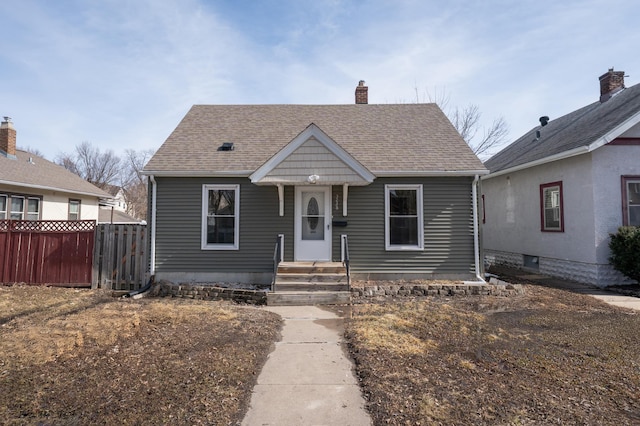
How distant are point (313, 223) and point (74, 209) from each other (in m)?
14.5

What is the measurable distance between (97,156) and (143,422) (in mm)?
55766

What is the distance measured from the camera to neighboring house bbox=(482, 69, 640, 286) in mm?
9609

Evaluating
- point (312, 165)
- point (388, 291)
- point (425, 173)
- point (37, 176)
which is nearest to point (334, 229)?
point (312, 165)

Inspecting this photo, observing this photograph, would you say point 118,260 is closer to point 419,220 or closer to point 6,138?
point 419,220

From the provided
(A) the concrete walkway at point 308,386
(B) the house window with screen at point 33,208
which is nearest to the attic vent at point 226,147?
(A) the concrete walkway at point 308,386

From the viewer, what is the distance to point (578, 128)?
11.9 metres

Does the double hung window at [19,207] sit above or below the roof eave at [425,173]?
below

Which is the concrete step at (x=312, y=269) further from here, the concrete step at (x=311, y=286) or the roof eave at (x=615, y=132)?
the roof eave at (x=615, y=132)

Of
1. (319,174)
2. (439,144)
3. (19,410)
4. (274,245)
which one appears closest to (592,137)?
(439,144)

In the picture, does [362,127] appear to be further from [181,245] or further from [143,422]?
[143,422]

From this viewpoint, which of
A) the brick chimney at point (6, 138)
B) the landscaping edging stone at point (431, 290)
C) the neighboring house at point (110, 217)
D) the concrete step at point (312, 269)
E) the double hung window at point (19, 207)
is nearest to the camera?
the landscaping edging stone at point (431, 290)

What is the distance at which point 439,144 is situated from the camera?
1069 cm

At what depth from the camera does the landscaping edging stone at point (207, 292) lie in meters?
8.09

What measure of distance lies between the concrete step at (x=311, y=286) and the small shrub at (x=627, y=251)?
7.41 metres
